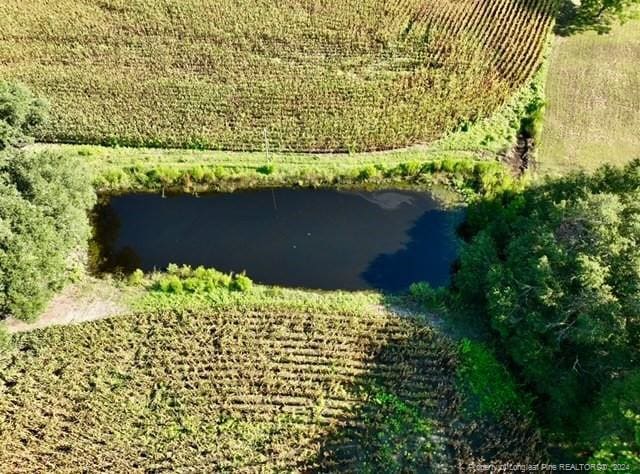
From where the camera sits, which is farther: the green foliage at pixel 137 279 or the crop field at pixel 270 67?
the crop field at pixel 270 67

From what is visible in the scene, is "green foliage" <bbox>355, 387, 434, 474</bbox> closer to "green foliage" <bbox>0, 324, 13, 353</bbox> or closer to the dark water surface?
the dark water surface

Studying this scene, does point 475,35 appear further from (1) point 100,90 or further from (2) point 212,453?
(2) point 212,453

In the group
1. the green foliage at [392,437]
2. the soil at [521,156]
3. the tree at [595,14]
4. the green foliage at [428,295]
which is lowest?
the green foliage at [392,437]

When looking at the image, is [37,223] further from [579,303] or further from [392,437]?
[579,303]

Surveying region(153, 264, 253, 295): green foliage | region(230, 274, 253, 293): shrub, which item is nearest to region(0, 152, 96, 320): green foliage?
region(153, 264, 253, 295): green foliage

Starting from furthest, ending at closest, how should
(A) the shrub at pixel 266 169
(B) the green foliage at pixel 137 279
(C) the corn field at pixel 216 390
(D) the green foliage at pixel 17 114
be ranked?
1. (A) the shrub at pixel 266 169
2. (D) the green foliage at pixel 17 114
3. (B) the green foliage at pixel 137 279
4. (C) the corn field at pixel 216 390

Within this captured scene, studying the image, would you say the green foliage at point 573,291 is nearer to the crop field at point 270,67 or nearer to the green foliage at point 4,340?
the crop field at point 270,67

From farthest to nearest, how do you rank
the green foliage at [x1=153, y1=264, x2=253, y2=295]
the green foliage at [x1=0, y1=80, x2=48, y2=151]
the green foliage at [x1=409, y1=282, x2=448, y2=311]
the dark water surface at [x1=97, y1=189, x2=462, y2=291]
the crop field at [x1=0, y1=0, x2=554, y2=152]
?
the crop field at [x1=0, y1=0, x2=554, y2=152]
the green foliage at [x1=0, y1=80, x2=48, y2=151]
the dark water surface at [x1=97, y1=189, x2=462, y2=291]
the green foliage at [x1=153, y1=264, x2=253, y2=295]
the green foliage at [x1=409, y1=282, x2=448, y2=311]

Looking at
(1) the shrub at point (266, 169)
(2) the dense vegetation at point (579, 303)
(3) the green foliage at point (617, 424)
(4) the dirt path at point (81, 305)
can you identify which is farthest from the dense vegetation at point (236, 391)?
(1) the shrub at point (266, 169)
